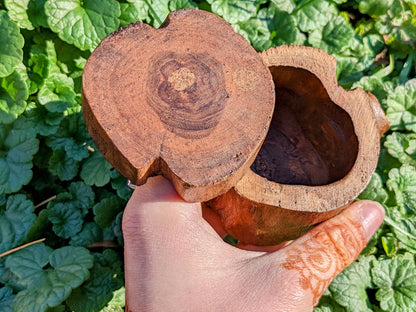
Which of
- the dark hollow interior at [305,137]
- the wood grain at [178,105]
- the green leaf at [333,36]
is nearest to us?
the wood grain at [178,105]

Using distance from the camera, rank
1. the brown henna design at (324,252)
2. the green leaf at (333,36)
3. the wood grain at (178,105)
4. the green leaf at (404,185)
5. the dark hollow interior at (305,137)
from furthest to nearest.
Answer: the green leaf at (333,36) → the green leaf at (404,185) → the dark hollow interior at (305,137) → the brown henna design at (324,252) → the wood grain at (178,105)

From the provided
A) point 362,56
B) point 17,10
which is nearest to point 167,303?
point 17,10

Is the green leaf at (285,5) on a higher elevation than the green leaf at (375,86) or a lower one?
higher

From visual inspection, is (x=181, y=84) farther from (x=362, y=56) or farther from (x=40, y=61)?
(x=362, y=56)

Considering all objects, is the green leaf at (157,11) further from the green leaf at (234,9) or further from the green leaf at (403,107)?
the green leaf at (403,107)

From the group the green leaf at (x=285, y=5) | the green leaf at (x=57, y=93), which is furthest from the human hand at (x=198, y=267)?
the green leaf at (x=285, y=5)

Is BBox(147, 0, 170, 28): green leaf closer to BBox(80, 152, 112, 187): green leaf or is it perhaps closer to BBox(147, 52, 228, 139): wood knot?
BBox(80, 152, 112, 187): green leaf

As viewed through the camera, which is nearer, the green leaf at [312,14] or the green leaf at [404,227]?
the green leaf at [404,227]

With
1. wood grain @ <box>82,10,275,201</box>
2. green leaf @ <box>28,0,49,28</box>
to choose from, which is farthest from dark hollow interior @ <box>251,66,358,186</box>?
green leaf @ <box>28,0,49,28</box>
